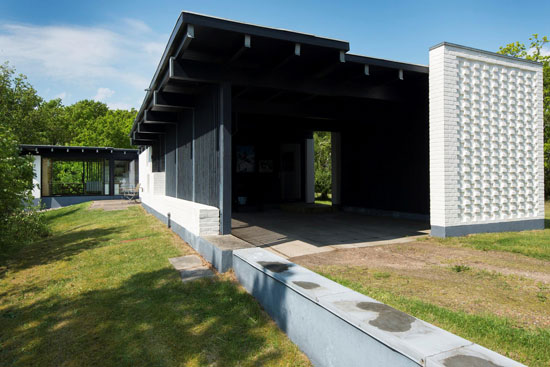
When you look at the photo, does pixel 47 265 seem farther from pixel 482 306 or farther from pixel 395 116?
pixel 395 116

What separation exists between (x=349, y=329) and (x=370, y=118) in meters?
9.03

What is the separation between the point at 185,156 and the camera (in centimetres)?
866

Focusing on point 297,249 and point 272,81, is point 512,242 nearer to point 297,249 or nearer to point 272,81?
point 297,249

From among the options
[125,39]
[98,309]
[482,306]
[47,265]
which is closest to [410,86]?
[482,306]

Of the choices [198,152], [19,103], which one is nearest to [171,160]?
[198,152]

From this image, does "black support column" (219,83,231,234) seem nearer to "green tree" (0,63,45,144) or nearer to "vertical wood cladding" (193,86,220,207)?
"vertical wood cladding" (193,86,220,207)

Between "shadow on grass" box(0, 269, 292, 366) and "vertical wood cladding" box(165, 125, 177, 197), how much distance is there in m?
6.37

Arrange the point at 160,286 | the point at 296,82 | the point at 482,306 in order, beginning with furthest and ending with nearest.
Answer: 1. the point at 296,82
2. the point at 160,286
3. the point at 482,306

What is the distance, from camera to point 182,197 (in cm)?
909

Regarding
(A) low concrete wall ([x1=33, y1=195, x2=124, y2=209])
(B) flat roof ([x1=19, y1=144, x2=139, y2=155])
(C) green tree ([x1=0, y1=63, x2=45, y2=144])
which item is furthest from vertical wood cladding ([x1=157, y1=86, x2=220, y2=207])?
(C) green tree ([x1=0, y1=63, x2=45, y2=144])

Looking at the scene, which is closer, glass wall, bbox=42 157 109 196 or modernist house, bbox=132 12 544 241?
modernist house, bbox=132 12 544 241

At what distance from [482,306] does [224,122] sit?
416cm

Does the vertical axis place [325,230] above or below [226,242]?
below

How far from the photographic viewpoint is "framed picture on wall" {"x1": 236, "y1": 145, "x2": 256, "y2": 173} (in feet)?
43.6
